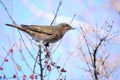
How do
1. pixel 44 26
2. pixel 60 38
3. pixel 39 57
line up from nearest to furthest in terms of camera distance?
1. pixel 39 57
2. pixel 44 26
3. pixel 60 38

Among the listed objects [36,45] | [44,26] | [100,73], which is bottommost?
[100,73]

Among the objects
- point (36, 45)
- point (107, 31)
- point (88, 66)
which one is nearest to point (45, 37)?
point (36, 45)

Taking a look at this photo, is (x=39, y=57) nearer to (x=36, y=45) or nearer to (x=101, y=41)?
(x=36, y=45)

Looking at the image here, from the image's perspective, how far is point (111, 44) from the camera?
9.27 m

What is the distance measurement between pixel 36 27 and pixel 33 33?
0.43 feet

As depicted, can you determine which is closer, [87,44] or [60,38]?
[60,38]

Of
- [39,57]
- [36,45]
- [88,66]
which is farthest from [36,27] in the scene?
[88,66]

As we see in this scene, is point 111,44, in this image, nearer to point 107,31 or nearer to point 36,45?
point 107,31

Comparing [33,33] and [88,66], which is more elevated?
[33,33]

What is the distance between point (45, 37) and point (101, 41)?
2.97 metres

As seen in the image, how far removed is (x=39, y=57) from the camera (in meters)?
5.26

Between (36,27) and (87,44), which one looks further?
(87,44)

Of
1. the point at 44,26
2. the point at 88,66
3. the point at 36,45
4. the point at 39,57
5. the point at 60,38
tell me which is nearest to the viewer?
the point at 39,57

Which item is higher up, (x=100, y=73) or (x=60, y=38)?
(x=60, y=38)
